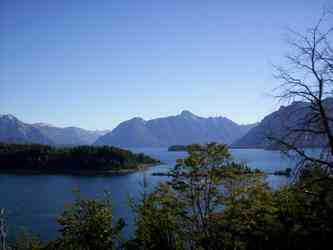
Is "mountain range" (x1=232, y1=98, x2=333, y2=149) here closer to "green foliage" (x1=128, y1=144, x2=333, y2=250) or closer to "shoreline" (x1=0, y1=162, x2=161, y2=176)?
"green foliage" (x1=128, y1=144, x2=333, y2=250)

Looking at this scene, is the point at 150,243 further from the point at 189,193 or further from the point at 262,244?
the point at 262,244

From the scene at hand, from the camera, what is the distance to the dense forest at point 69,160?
5991 cm

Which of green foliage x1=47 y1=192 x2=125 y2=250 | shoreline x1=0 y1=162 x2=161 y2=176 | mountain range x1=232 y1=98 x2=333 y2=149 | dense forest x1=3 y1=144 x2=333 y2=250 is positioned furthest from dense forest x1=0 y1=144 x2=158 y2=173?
mountain range x1=232 y1=98 x2=333 y2=149

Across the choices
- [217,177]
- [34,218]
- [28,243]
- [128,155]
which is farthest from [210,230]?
[128,155]

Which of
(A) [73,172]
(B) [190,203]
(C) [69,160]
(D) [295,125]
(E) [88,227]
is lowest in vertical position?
(A) [73,172]

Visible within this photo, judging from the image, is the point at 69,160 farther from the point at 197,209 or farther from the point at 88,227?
the point at 197,209

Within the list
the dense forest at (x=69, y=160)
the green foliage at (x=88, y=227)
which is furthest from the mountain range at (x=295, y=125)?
the dense forest at (x=69, y=160)

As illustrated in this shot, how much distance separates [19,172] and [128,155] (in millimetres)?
20839

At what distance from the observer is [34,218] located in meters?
23.4

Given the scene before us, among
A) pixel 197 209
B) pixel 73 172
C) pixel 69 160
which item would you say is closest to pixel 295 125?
pixel 197 209

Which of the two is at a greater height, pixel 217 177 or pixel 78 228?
pixel 217 177

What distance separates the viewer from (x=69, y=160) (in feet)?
206

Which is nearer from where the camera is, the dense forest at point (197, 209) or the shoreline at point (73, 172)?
the dense forest at point (197, 209)

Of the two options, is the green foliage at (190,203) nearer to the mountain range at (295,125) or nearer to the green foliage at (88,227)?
the green foliage at (88,227)
